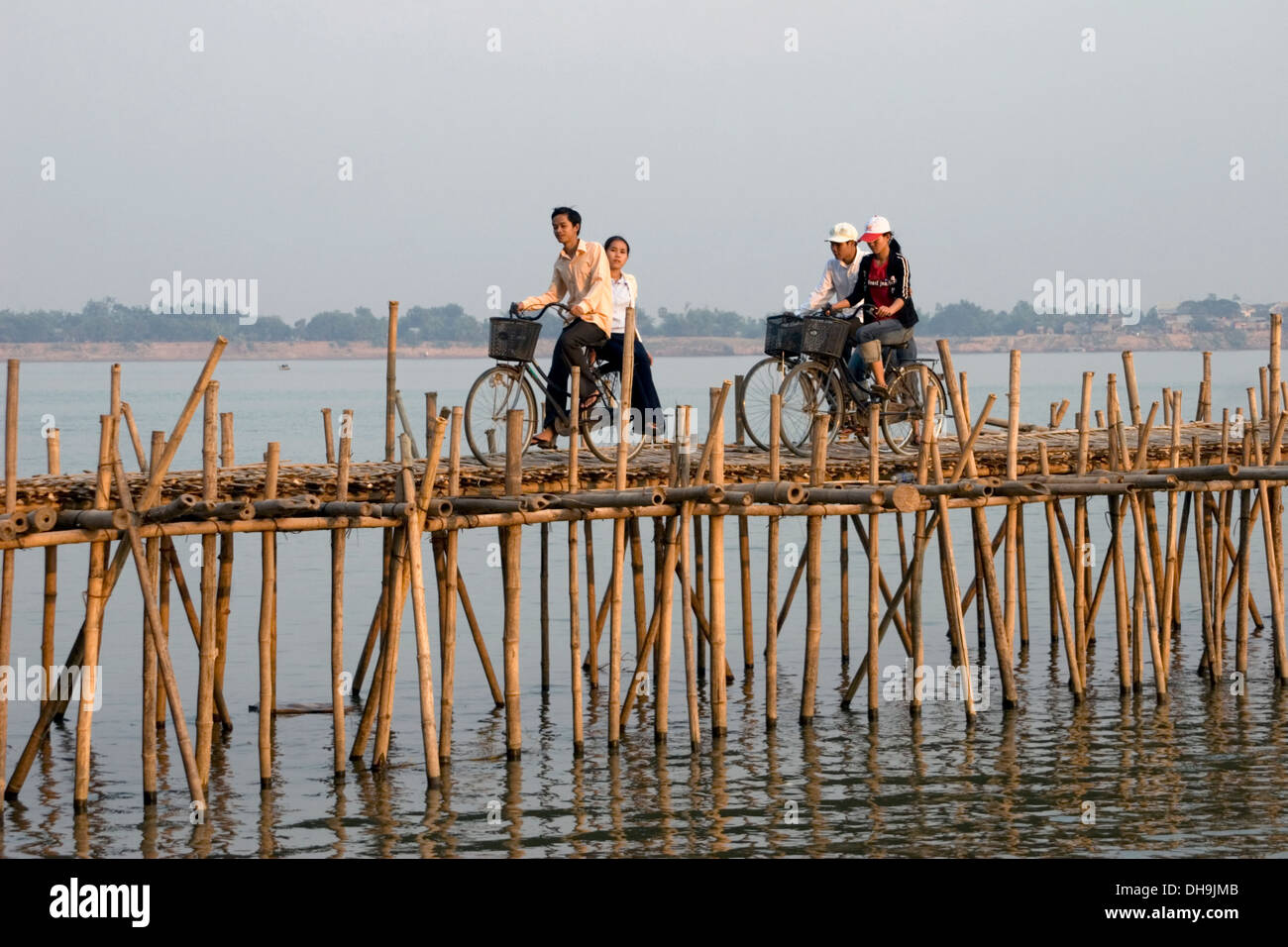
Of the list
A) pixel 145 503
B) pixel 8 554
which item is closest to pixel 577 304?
pixel 145 503

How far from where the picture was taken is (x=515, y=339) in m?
17.6

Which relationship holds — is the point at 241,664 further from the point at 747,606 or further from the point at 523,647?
the point at 747,606

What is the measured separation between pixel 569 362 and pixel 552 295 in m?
0.69

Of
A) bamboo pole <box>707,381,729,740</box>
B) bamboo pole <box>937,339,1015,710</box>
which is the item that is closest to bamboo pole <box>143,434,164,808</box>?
bamboo pole <box>707,381,729,740</box>

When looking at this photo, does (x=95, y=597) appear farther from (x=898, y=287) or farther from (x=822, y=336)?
(x=898, y=287)

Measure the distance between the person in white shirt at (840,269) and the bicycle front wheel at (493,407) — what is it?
3735 mm

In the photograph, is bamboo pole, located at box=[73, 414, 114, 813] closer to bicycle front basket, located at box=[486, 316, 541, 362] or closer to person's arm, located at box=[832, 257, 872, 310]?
bicycle front basket, located at box=[486, 316, 541, 362]

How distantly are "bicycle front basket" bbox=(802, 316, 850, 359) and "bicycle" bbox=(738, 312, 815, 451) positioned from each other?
8 cm

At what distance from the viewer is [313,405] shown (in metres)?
123

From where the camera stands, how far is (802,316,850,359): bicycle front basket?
19.2m

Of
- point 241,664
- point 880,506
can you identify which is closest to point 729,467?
point 880,506
